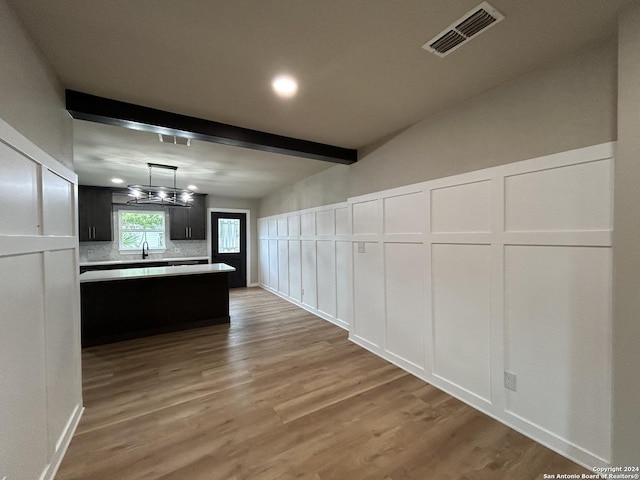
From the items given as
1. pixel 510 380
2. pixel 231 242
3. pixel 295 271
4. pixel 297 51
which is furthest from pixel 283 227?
pixel 510 380

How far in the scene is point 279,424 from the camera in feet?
6.52

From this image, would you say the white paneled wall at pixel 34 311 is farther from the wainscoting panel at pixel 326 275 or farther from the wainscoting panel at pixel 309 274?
the wainscoting panel at pixel 309 274

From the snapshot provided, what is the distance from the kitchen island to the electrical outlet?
3.80m

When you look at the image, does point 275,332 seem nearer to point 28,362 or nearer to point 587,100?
point 28,362

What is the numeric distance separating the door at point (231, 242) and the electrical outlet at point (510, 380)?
6.52 metres

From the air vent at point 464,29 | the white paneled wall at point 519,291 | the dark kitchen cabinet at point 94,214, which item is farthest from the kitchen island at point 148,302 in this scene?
the air vent at point 464,29

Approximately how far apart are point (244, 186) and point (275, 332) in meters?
3.39

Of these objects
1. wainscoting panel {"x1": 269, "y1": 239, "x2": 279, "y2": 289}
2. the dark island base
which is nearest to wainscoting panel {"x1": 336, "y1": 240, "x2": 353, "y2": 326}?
the dark island base

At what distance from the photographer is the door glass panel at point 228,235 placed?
7246mm

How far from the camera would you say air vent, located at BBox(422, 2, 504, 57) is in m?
1.34

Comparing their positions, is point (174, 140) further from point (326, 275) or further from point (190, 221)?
point (190, 221)

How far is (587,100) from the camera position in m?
1.59

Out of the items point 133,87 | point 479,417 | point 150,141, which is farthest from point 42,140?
point 479,417

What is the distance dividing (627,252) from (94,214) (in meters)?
7.84
